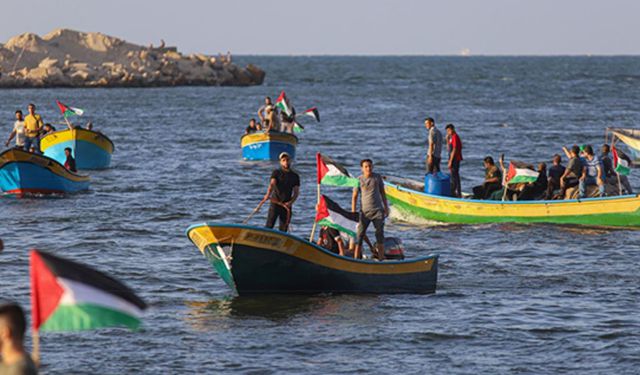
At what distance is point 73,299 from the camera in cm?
870

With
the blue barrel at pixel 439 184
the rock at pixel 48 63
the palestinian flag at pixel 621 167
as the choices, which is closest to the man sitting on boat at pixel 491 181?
the blue barrel at pixel 439 184

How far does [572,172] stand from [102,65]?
109 metres

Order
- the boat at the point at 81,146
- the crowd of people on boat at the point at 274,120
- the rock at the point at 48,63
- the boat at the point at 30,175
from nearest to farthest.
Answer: the boat at the point at 30,175
the boat at the point at 81,146
the crowd of people on boat at the point at 274,120
the rock at the point at 48,63

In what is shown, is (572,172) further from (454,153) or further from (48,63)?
(48,63)

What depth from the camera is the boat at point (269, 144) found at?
40.2m

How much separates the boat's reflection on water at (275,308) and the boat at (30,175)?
12616 millimetres

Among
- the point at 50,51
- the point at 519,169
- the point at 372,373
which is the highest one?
the point at 50,51

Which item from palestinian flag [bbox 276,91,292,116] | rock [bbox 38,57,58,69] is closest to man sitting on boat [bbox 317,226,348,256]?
palestinian flag [bbox 276,91,292,116]

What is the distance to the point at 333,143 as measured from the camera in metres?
53.2

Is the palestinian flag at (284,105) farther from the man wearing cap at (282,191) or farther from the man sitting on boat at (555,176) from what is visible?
the man wearing cap at (282,191)

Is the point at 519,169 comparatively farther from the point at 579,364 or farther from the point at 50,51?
the point at 50,51

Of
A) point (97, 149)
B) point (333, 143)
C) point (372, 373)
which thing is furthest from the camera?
point (333, 143)

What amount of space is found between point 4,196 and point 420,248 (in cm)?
1237

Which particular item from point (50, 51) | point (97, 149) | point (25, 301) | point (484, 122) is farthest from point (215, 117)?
point (50, 51)
